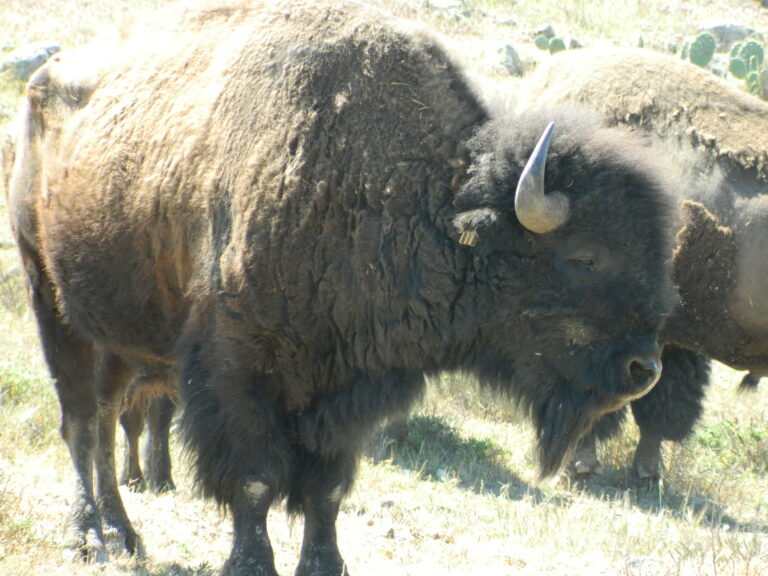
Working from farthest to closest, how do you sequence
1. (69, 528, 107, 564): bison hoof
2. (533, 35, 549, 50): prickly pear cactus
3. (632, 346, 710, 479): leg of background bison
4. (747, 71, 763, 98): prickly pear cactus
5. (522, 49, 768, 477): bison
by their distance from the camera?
(533, 35, 549, 50): prickly pear cactus
(747, 71, 763, 98): prickly pear cactus
(632, 346, 710, 479): leg of background bison
(522, 49, 768, 477): bison
(69, 528, 107, 564): bison hoof

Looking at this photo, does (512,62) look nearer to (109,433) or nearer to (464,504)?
(464,504)

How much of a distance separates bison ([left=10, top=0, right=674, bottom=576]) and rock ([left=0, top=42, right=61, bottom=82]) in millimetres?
12332

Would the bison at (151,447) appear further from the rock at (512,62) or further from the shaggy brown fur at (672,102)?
the rock at (512,62)

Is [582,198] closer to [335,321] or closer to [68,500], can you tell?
[335,321]

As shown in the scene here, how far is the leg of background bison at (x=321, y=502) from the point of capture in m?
4.16

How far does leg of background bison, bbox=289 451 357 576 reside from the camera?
4.16 metres

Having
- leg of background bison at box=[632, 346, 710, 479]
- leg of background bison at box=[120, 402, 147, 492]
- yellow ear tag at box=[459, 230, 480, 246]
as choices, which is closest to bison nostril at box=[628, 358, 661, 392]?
yellow ear tag at box=[459, 230, 480, 246]

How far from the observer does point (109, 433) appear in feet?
17.5

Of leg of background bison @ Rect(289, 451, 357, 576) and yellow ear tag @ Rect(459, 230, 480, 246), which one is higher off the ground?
yellow ear tag @ Rect(459, 230, 480, 246)

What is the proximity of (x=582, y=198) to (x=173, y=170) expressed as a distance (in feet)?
5.46

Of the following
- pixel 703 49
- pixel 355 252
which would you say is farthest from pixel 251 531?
pixel 703 49

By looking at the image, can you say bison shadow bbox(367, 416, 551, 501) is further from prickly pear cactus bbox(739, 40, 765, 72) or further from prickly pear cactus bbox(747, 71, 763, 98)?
prickly pear cactus bbox(739, 40, 765, 72)

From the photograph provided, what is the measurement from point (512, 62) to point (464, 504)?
42.7 ft

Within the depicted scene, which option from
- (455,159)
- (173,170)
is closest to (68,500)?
(173,170)
